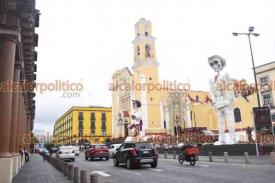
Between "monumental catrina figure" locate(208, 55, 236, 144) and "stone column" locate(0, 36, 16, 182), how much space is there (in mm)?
25284

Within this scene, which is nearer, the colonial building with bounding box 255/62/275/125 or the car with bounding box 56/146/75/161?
the car with bounding box 56/146/75/161

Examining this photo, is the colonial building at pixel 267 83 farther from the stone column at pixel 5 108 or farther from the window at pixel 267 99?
the stone column at pixel 5 108

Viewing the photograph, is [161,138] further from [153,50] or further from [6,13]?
[6,13]

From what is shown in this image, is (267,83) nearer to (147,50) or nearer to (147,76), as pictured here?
(147,76)

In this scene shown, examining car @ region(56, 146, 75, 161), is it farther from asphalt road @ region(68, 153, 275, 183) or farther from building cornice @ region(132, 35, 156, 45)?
building cornice @ region(132, 35, 156, 45)

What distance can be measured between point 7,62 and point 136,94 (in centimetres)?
6057

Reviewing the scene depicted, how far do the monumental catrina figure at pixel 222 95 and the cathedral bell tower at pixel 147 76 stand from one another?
34.6 metres

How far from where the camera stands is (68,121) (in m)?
111

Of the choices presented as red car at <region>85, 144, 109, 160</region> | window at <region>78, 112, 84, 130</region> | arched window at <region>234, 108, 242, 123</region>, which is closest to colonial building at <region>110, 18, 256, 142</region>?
arched window at <region>234, 108, 242, 123</region>

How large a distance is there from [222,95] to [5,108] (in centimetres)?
2637

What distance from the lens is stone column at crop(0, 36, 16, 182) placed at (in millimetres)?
10945

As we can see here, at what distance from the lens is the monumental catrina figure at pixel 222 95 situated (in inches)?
1282

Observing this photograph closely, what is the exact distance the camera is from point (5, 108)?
11.4 m

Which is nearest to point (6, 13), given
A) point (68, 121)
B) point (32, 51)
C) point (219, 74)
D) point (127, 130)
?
point (32, 51)
